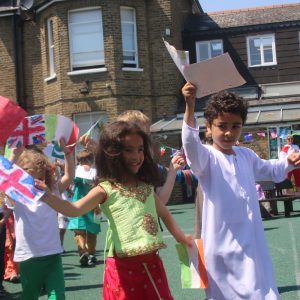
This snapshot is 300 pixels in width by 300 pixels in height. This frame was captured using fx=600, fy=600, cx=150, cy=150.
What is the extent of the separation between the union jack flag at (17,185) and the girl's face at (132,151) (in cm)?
60

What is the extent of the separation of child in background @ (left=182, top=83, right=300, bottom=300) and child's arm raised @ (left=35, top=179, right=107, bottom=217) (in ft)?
1.82

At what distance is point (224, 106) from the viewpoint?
3.47 m

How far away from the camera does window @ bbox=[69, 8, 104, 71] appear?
1953cm

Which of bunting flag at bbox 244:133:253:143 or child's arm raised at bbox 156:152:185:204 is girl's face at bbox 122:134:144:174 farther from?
bunting flag at bbox 244:133:253:143

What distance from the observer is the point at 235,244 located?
11.1ft

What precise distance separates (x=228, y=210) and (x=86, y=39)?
1695 cm

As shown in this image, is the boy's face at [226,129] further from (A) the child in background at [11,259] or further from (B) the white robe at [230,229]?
(A) the child in background at [11,259]

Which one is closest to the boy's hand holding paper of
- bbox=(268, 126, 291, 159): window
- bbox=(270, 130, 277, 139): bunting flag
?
bbox=(268, 126, 291, 159): window

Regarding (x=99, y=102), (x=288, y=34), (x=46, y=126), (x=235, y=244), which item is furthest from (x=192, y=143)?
(x=288, y=34)

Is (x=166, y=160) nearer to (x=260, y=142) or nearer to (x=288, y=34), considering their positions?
(x=260, y=142)

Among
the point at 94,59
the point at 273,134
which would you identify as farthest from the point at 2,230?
the point at 273,134

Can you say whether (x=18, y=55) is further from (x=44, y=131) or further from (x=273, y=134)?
(x=44, y=131)

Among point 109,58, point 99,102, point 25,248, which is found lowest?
point 25,248

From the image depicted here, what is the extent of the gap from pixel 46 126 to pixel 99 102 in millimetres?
14556
